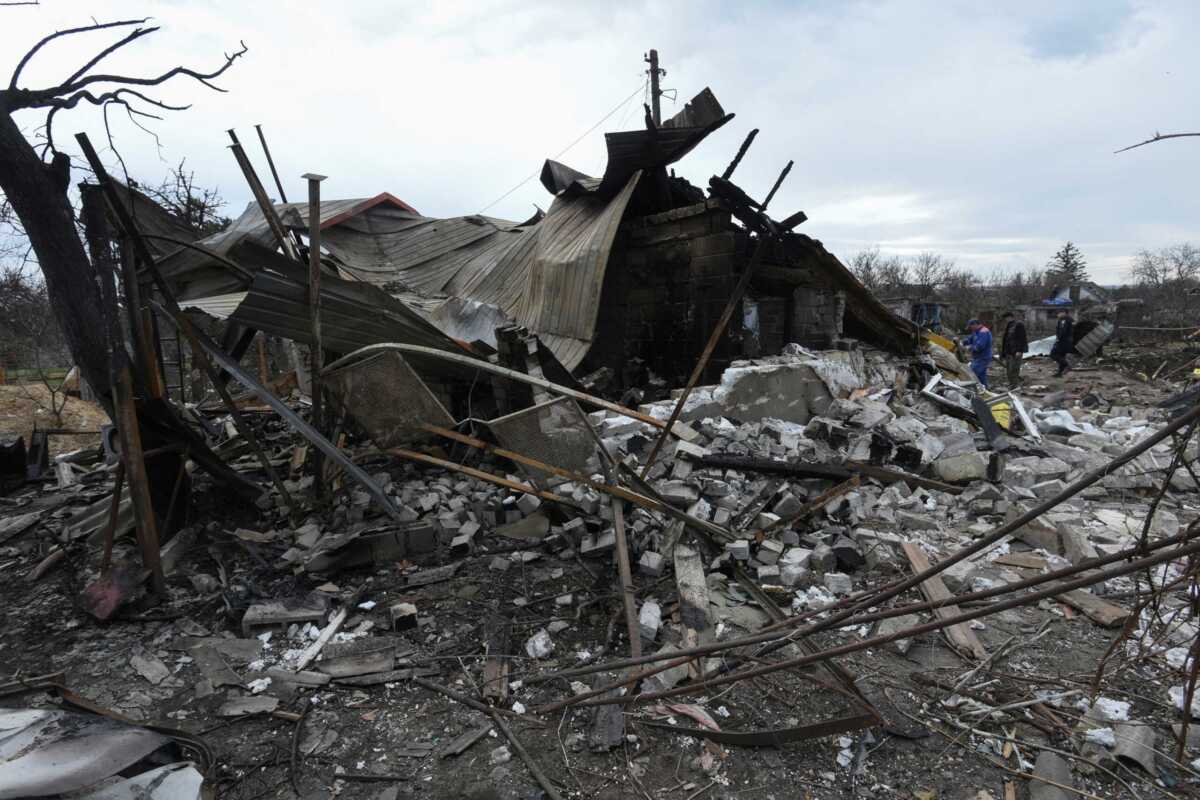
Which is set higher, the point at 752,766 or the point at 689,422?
the point at 689,422

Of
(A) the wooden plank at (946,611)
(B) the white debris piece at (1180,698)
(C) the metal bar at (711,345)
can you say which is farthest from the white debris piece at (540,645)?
(B) the white debris piece at (1180,698)

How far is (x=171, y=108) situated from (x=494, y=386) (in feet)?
11.7

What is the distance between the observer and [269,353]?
1877cm

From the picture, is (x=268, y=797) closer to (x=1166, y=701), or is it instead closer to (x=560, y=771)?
(x=560, y=771)

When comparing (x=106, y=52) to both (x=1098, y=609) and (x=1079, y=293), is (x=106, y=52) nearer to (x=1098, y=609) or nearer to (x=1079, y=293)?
(x=1098, y=609)

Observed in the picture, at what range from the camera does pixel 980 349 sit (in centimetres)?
1091

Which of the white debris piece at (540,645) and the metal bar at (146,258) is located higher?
the metal bar at (146,258)

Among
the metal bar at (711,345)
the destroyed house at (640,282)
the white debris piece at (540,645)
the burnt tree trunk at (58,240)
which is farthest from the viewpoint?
the destroyed house at (640,282)

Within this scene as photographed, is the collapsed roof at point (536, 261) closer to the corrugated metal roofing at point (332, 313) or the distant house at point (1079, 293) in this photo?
the corrugated metal roofing at point (332, 313)

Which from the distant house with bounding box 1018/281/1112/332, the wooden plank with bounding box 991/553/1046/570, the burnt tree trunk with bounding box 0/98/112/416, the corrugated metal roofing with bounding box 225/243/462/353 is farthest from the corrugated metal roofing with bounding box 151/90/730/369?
the distant house with bounding box 1018/281/1112/332

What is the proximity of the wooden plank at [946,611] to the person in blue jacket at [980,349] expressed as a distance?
26.5ft

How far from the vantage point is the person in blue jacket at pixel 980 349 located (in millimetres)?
10844

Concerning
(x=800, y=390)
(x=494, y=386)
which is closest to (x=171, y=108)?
(x=494, y=386)

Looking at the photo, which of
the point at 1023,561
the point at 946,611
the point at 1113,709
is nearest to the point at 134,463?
the point at 946,611
